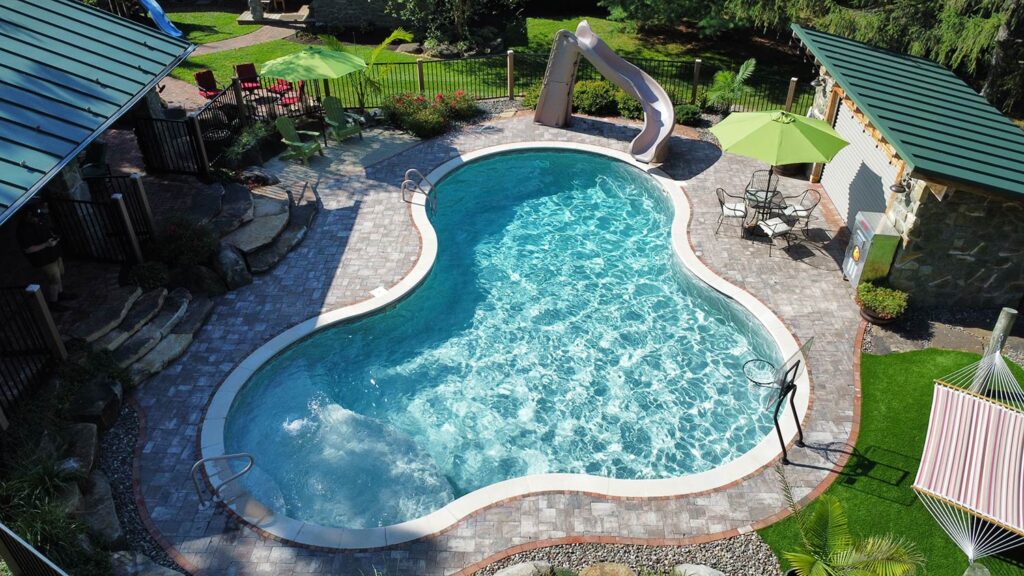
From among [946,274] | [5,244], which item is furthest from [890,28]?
[5,244]

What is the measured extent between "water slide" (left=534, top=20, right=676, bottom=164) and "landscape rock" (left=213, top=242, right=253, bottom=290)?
36.9ft

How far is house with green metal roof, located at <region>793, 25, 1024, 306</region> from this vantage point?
45.7 feet

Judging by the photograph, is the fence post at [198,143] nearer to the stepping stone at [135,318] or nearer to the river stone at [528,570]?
the stepping stone at [135,318]

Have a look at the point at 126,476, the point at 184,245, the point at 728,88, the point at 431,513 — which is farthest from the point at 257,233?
the point at 728,88

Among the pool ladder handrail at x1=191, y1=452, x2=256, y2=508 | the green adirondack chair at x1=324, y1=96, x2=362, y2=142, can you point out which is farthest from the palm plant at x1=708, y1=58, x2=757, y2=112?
the pool ladder handrail at x1=191, y1=452, x2=256, y2=508

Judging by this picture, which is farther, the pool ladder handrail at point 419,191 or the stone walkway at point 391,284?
the pool ladder handrail at point 419,191

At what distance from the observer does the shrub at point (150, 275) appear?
14.4 meters

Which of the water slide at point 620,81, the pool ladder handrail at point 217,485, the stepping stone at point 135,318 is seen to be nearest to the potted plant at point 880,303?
the water slide at point 620,81

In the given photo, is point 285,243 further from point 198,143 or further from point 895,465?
point 895,465

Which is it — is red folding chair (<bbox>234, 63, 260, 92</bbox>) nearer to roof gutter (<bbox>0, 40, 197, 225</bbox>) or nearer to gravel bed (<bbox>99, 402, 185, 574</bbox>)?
roof gutter (<bbox>0, 40, 197, 225</bbox>)

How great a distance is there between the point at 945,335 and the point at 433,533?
439 inches

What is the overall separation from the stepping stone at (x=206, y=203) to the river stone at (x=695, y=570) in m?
12.5

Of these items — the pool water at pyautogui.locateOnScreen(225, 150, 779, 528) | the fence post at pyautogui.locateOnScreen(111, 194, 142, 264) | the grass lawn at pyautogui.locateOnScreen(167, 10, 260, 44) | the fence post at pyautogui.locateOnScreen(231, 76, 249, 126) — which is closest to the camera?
the pool water at pyautogui.locateOnScreen(225, 150, 779, 528)

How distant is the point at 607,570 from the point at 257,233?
11.3m
